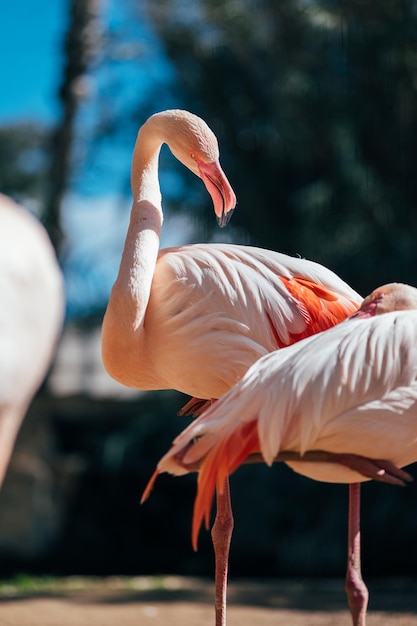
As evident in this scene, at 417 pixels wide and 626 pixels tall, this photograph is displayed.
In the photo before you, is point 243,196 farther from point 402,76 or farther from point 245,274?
point 245,274

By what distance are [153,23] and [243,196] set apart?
5.84 ft

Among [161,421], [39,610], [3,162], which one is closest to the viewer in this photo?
[39,610]

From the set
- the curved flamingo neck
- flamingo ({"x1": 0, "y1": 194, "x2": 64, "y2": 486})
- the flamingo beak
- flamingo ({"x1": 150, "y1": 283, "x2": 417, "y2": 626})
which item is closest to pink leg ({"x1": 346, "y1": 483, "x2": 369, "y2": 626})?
flamingo ({"x1": 150, "y1": 283, "x2": 417, "y2": 626})

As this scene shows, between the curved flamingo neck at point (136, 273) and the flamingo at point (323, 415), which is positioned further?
the curved flamingo neck at point (136, 273)

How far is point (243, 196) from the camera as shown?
8.13m

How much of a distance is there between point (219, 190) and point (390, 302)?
79 cm

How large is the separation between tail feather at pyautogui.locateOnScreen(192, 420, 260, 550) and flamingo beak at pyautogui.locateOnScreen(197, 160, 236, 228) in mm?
971

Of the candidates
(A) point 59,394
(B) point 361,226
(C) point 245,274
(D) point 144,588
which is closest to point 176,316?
(C) point 245,274

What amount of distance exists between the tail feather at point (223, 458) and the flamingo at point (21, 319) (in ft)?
1.49

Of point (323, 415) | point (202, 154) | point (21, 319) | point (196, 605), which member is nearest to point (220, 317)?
point (202, 154)

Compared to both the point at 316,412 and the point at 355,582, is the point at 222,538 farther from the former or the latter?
the point at 316,412

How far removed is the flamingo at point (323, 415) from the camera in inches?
82.7

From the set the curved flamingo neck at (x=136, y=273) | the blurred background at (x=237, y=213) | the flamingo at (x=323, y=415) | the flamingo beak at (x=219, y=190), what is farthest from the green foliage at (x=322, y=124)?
the flamingo at (x=323, y=415)

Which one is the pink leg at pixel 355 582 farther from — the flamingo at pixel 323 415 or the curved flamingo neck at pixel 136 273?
the curved flamingo neck at pixel 136 273
